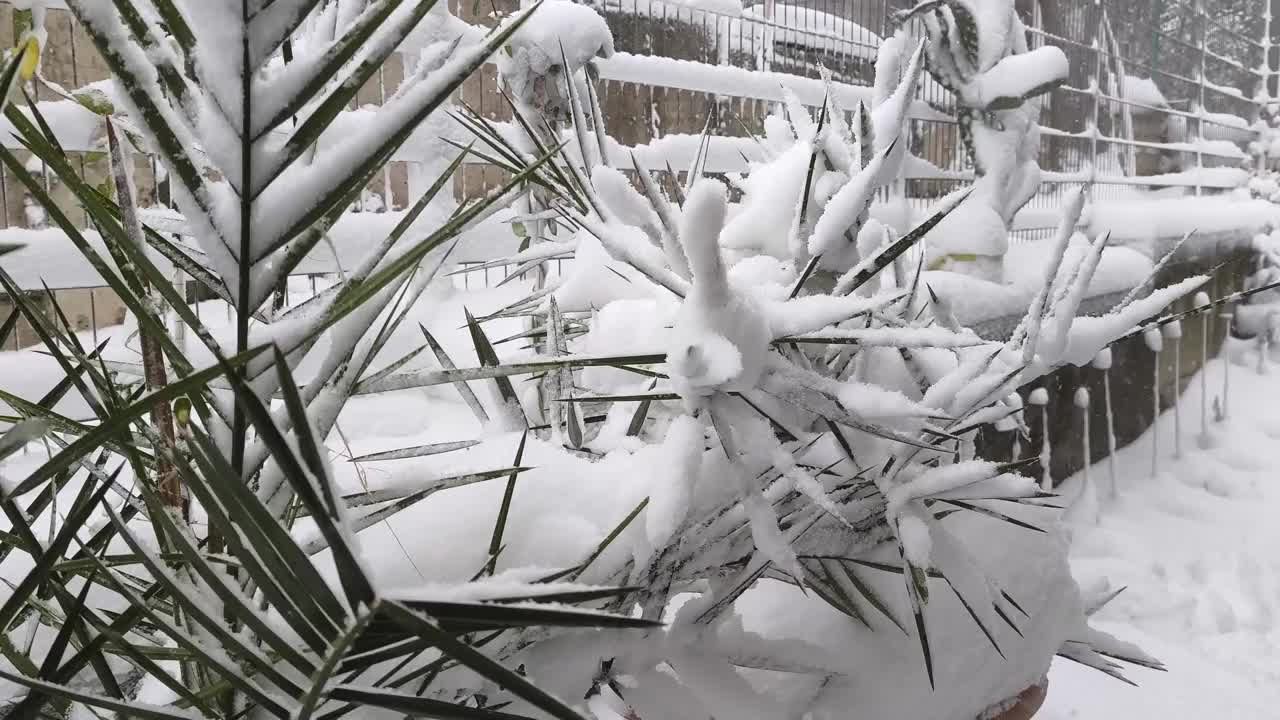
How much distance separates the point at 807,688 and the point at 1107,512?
142 inches

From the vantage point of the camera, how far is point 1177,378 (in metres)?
4.63

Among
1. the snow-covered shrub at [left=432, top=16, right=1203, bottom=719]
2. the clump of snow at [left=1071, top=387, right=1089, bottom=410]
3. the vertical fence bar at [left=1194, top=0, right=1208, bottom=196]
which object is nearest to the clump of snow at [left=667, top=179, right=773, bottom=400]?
the snow-covered shrub at [left=432, top=16, right=1203, bottom=719]

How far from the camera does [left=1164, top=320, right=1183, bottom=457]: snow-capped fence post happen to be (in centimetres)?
428

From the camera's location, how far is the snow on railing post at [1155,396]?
13.3ft

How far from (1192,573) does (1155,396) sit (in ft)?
5.68

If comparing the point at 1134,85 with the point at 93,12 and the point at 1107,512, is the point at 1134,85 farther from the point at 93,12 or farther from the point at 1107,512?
the point at 93,12

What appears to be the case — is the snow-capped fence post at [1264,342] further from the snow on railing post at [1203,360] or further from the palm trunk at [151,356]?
the palm trunk at [151,356]

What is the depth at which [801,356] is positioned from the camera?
16.4 inches

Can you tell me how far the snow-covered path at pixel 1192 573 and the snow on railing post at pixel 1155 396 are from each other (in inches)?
1.7

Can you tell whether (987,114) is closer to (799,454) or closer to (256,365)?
(799,454)

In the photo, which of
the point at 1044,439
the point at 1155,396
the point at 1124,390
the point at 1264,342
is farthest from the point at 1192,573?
the point at 1264,342

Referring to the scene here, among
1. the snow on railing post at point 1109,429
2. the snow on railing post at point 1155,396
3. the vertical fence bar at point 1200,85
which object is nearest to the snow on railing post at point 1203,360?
the snow on railing post at point 1155,396

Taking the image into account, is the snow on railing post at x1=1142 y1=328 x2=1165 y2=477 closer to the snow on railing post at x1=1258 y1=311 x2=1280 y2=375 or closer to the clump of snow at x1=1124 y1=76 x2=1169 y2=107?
the snow on railing post at x1=1258 y1=311 x2=1280 y2=375

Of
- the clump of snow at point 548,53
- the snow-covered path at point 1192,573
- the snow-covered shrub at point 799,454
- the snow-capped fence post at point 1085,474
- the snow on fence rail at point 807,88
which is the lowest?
the snow-covered path at point 1192,573
